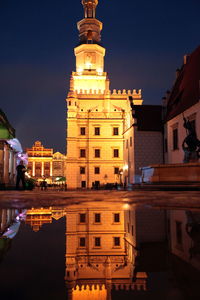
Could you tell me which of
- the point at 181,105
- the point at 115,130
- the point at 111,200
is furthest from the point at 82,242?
the point at 115,130

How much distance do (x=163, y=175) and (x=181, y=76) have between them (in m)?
15.2

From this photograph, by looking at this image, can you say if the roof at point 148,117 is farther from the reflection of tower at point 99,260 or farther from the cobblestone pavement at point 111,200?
the reflection of tower at point 99,260

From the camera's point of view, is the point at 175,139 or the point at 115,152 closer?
the point at 175,139

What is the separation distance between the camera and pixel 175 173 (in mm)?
14672

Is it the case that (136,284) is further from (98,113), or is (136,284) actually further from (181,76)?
(98,113)

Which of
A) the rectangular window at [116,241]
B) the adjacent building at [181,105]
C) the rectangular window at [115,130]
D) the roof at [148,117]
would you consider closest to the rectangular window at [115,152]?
the rectangular window at [115,130]

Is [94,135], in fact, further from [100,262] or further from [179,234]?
[100,262]

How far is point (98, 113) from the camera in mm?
47781

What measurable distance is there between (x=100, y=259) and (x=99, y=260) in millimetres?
23

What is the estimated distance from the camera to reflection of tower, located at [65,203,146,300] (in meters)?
1.32

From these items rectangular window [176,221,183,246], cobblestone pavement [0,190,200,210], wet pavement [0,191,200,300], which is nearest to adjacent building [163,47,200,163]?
cobblestone pavement [0,190,200,210]

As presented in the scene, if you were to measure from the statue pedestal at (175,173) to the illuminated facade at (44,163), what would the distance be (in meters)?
78.3

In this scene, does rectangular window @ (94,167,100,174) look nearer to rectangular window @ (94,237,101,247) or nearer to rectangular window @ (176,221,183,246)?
rectangular window @ (176,221,183,246)

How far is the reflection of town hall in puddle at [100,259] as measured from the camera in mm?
1319
